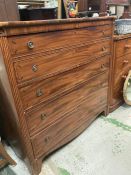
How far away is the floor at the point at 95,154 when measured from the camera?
1.33 m

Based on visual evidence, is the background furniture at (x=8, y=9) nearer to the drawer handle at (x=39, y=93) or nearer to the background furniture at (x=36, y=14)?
the background furniture at (x=36, y=14)

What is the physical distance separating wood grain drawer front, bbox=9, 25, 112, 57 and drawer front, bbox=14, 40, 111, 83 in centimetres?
5

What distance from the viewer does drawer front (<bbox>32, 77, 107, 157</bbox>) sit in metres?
1.24

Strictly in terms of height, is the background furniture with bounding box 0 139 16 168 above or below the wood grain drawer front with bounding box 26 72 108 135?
below

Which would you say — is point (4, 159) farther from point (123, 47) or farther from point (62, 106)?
point (123, 47)

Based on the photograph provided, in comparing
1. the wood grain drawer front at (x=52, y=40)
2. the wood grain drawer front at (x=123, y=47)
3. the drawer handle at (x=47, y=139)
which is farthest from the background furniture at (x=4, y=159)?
the wood grain drawer front at (x=123, y=47)

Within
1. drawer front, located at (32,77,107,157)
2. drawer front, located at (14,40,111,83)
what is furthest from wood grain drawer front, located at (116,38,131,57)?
drawer front, located at (32,77,107,157)

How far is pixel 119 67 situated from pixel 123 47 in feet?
0.73

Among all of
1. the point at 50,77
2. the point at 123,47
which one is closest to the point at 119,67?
the point at 123,47

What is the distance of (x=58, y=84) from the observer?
1202mm

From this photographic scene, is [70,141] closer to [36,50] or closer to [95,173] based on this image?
[95,173]

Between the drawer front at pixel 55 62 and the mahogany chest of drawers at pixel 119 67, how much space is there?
0.95ft

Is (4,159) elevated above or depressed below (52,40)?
below

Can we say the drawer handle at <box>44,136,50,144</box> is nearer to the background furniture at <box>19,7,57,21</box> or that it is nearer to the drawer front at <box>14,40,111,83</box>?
the drawer front at <box>14,40,111,83</box>
